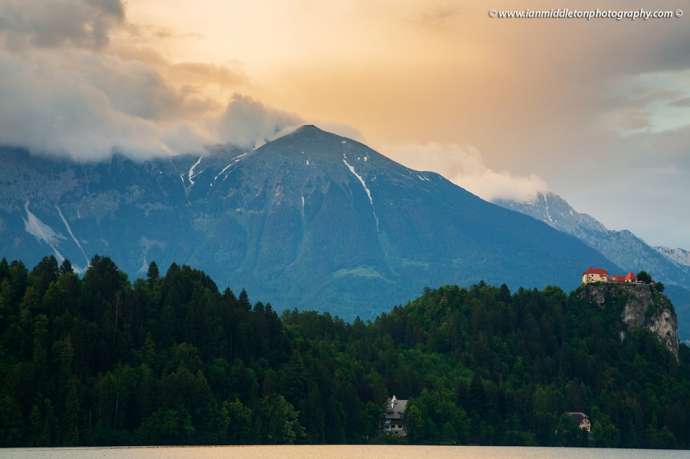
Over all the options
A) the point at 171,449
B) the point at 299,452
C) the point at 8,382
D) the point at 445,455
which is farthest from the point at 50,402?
the point at 445,455

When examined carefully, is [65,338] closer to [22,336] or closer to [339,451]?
[22,336]

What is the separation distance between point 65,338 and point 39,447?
23.2m

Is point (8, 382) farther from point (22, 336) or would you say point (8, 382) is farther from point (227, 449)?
point (227, 449)

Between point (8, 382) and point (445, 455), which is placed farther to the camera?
point (445, 455)

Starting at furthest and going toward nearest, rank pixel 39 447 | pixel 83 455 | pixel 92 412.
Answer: pixel 92 412, pixel 39 447, pixel 83 455

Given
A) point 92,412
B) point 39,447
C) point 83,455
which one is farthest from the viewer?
point 92,412

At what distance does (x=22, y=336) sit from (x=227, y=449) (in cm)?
3623

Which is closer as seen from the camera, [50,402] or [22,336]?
[50,402]

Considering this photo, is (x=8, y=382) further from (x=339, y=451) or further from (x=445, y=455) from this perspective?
(x=445, y=455)

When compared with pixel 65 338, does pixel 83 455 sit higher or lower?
lower

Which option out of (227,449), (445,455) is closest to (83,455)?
(227,449)

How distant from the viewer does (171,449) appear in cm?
18575

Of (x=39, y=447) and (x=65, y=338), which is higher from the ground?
(x=65, y=338)

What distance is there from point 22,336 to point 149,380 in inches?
816
